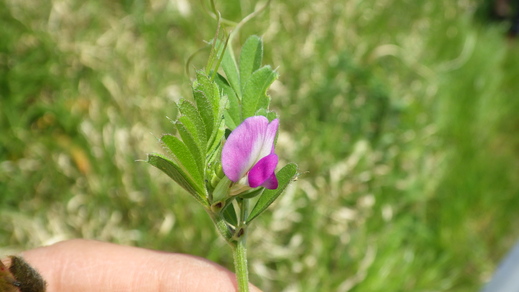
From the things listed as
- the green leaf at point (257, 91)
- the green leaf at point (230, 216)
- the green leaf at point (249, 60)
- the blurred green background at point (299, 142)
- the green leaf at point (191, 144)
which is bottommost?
the green leaf at point (230, 216)

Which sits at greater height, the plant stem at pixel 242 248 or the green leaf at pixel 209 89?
the green leaf at pixel 209 89

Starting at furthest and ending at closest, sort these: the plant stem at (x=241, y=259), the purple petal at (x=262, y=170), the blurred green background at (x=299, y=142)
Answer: the blurred green background at (x=299, y=142)
the plant stem at (x=241, y=259)
the purple petal at (x=262, y=170)

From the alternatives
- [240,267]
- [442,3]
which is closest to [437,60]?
[442,3]

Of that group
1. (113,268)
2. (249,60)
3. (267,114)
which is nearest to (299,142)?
(113,268)

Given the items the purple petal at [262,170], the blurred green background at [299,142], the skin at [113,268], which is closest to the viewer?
the purple petal at [262,170]

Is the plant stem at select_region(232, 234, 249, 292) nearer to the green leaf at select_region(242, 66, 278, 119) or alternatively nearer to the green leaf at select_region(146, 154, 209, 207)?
the green leaf at select_region(146, 154, 209, 207)

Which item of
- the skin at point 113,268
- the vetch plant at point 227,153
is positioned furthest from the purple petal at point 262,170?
the skin at point 113,268

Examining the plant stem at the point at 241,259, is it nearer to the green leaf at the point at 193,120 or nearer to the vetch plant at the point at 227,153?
the vetch plant at the point at 227,153
